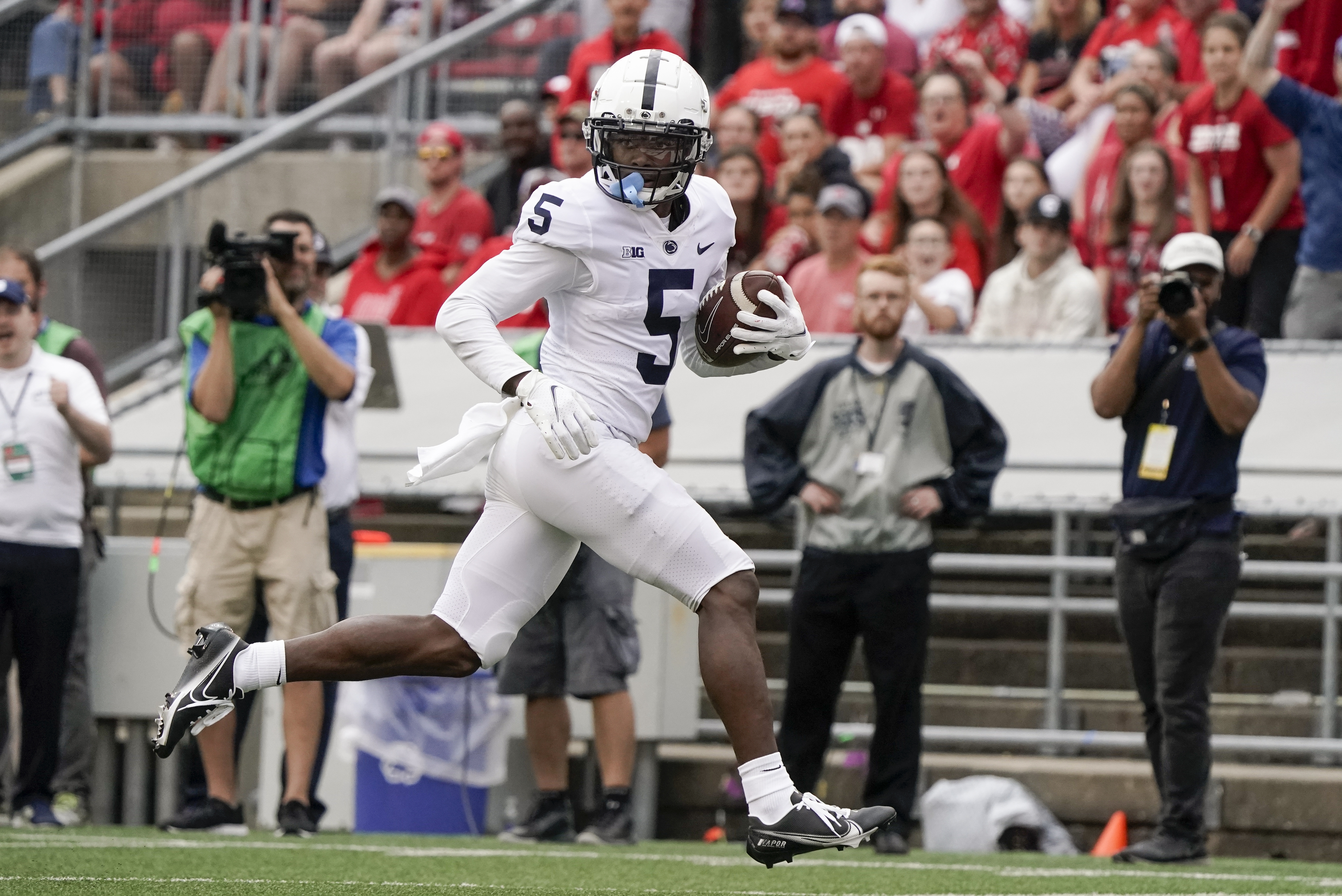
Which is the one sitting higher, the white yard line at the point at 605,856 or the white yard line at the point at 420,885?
the white yard line at the point at 420,885

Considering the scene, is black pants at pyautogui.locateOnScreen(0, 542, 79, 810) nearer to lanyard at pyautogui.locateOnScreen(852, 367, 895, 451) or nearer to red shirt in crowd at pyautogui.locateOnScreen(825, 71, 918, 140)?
lanyard at pyautogui.locateOnScreen(852, 367, 895, 451)

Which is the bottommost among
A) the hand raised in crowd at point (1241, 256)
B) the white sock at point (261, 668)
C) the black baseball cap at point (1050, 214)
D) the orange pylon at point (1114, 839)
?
the orange pylon at point (1114, 839)

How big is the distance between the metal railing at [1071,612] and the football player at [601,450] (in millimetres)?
2506

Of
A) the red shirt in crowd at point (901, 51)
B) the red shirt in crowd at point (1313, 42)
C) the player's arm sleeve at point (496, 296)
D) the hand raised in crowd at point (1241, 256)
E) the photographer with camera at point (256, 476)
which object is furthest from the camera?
the red shirt in crowd at point (901, 51)

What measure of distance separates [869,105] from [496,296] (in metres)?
6.49

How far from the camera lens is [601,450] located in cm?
466

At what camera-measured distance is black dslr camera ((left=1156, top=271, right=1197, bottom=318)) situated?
247 inches

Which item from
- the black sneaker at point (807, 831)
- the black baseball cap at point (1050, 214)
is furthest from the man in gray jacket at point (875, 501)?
the black sneaker at point (807, 831)

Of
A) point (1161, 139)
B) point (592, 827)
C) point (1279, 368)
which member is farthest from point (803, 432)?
point (1161, 139)

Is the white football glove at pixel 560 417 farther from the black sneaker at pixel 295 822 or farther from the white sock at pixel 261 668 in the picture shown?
the black sneaker at pixel 295 822

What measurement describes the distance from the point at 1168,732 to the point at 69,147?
8.32 meters

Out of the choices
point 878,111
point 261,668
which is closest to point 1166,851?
point 261,668

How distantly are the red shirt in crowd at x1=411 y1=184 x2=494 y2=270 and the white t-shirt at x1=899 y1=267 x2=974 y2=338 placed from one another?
2.46 m

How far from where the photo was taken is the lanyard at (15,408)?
7.17 m
